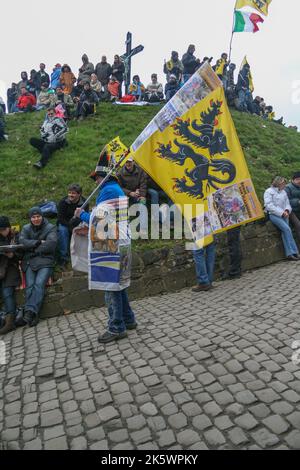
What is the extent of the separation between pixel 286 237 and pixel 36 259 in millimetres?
5530

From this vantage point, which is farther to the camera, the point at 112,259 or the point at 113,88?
the point at 113,88

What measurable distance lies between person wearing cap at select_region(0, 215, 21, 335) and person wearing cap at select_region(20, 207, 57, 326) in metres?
0.17

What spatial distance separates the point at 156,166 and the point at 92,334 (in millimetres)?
2573

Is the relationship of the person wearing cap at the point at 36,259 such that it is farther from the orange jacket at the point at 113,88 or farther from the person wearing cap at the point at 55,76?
the person wearing cap at the point at 55,76

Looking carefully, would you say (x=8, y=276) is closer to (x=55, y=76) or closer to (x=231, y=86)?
(x=55, y=76)

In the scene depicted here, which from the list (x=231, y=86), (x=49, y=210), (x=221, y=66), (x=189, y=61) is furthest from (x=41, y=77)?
(x=49, y=210)

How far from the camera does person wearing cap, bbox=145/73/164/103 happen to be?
1644cm

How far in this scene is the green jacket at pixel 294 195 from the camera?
922 centimetres

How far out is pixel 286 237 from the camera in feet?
28.9

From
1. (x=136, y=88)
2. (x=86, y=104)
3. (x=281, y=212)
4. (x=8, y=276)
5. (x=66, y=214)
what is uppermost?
(x=136, y=88)

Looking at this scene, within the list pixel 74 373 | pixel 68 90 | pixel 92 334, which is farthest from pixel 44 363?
pixel 68 90

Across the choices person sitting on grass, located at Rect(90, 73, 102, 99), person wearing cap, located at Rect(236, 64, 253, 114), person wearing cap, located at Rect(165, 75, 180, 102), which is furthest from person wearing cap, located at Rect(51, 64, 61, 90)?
person wearing cap, located at Rect(236, 64, 253, 114)

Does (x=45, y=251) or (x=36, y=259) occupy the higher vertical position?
(x=45, y=251)

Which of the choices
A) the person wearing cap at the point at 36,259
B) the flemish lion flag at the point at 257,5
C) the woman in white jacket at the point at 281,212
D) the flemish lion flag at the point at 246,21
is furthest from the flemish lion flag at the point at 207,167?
the flemish lion flag at the point at 257,5
